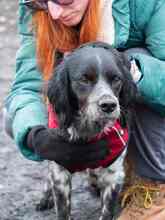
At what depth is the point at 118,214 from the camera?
12.9 ft

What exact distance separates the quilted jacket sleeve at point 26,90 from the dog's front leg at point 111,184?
0.34 meters

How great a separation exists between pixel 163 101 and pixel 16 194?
1055mm

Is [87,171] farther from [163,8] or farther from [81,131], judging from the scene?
[163,8]

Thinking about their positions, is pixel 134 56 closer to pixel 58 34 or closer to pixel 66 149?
pixel 58 34

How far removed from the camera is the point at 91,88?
3.16m

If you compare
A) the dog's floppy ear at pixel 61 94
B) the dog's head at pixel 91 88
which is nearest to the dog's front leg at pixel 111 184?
the dog's head at pixel 91 88

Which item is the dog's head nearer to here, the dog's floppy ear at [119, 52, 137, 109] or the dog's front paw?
the dog's floppy ear at [119, 52, 137, 109]

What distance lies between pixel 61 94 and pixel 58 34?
0.42 metres

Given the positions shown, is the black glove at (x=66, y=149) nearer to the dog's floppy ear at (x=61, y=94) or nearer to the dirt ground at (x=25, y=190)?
the dog's floppy ear at (x=61, y=94)

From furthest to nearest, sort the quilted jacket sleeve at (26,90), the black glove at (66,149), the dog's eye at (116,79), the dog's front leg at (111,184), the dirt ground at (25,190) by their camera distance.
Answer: the dirt ground at (25,190) < the quilted jacket sleeve at (26,90) < the dog's front leg at (111,184) < the black glove at (66,149) < the dog's eye at (116,79)

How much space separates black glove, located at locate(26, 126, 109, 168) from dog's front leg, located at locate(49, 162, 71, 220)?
0.37 ft

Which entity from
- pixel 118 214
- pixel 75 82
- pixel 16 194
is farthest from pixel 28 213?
pixel 75 82

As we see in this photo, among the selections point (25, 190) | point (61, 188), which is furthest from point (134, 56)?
point (25, 190)

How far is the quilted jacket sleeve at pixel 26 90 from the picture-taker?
3.72 metres
